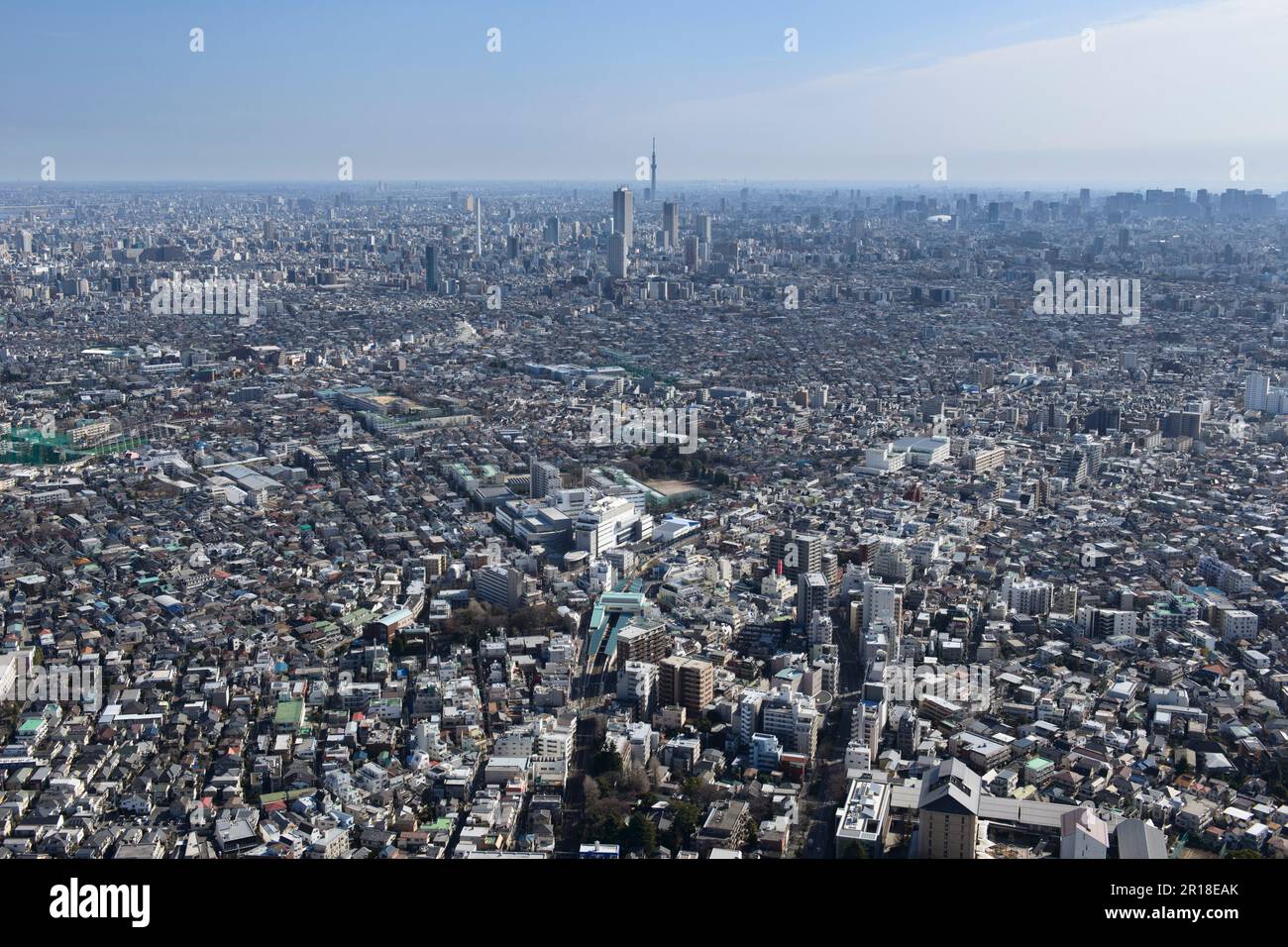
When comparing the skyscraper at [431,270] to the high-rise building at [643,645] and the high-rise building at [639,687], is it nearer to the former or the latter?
the high-rise building at [643,645]

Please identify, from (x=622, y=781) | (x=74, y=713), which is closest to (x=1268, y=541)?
(x=622, y=781)

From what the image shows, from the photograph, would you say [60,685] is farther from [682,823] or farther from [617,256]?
[617,256]

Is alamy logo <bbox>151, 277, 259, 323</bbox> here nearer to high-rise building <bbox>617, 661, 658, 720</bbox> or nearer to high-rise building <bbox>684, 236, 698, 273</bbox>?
high-rise building <bbox>684, 236, 698, 273</bbox>

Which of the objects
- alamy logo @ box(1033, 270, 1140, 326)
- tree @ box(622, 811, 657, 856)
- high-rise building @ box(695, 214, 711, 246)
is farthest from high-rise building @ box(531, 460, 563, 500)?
high-rise building @ box(695, 214, 711, 246)

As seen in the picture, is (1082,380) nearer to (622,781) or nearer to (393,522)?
(393,522)

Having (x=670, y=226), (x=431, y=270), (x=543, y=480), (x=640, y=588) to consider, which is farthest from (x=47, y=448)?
(x=670, y=226)
